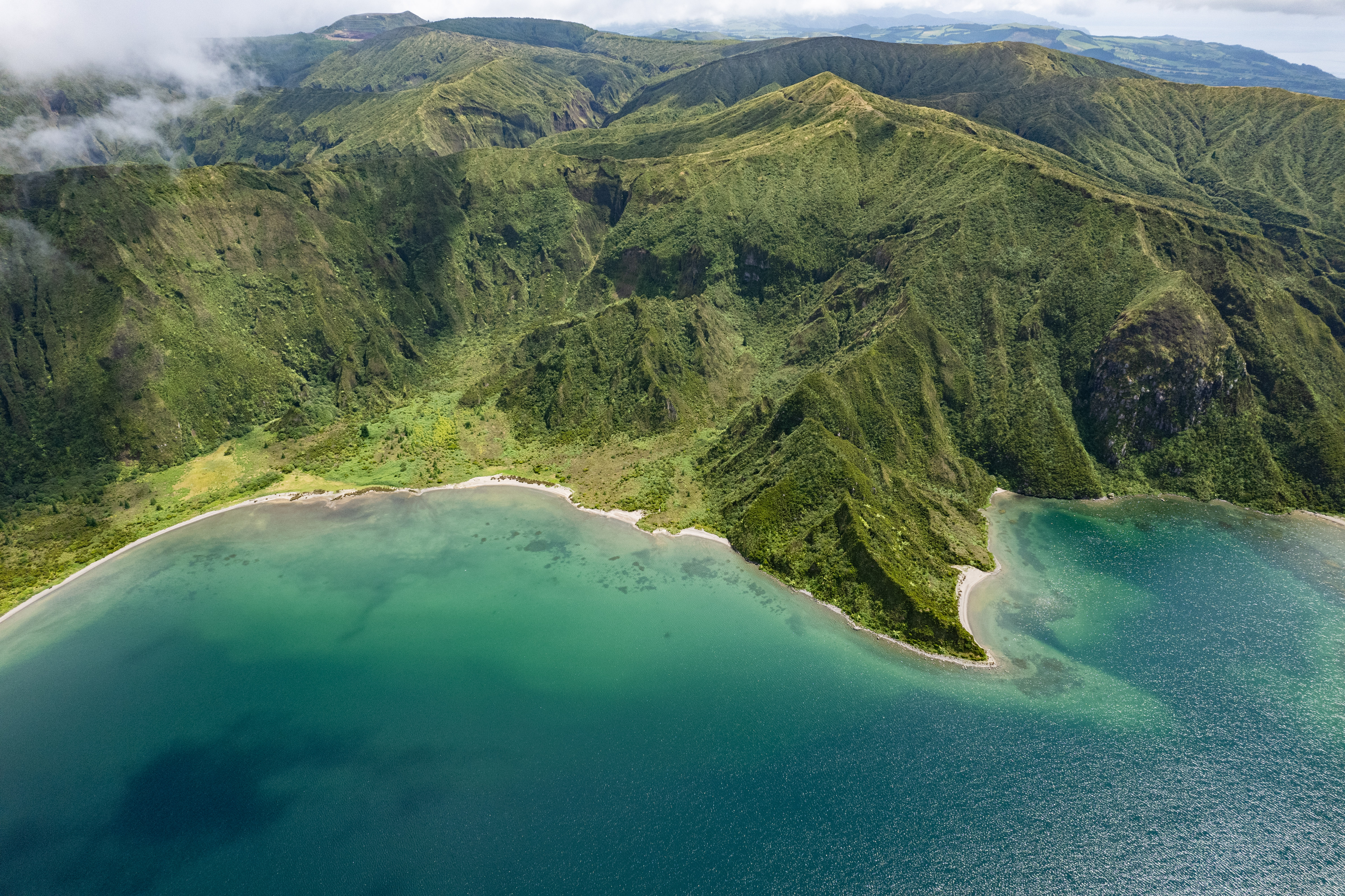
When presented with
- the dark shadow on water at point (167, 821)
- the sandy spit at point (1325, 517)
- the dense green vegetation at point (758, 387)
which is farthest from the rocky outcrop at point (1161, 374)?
the dark shadow on water at point (167, 821)

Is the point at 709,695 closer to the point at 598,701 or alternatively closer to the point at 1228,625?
the point at 598,701

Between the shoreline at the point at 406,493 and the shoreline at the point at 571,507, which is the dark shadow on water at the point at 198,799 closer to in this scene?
the shoreline at the point at 571,507

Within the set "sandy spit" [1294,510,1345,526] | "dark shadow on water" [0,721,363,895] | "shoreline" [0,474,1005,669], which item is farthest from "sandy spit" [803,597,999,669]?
"sandy spit" [1294,510,1345,526]

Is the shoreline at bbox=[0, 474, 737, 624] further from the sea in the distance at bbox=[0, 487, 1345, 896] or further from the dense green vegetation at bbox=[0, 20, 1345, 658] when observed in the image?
the sea in the distance at bbox=[0, 487, 1345, 896]

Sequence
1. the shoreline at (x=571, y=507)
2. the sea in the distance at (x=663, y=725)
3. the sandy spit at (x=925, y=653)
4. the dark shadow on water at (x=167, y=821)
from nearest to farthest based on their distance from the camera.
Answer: the sea in the distance at (x=663, y=725)
the dark shadow on water at (x=167, y=821)
the sandy spit at (x=925, y=653)
the shoreline at (x=571, y=507)

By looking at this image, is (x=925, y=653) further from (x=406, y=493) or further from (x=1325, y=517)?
(x=406, y=493)

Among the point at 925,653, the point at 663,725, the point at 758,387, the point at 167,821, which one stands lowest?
the point at 925,653

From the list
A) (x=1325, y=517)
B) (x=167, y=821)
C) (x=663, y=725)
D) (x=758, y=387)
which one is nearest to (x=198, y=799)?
(x=167, y=821)
